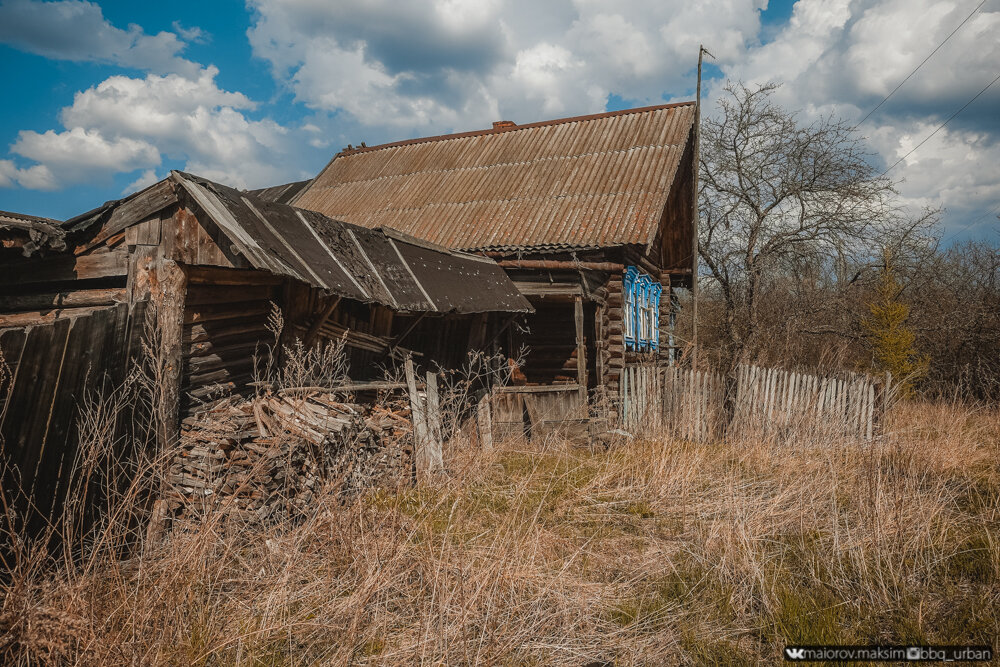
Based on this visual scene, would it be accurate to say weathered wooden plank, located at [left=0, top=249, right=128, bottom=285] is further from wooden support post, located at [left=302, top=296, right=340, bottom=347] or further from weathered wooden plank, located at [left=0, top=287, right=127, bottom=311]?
wooden support post, located at [left=302, top=296, right=340, bottom=347]

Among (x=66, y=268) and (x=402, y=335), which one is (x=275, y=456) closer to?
(x=66, y=268)

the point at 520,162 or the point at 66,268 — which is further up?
the point at 520,162

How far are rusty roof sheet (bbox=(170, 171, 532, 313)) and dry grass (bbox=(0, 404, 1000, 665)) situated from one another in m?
2.19

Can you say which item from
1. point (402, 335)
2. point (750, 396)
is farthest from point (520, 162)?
point (750, 396)

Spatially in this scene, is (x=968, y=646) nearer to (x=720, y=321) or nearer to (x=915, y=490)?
(x=915, y=490)

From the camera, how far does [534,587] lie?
359cm

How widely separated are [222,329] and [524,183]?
8.27 metres

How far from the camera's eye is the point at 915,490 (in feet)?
15.1

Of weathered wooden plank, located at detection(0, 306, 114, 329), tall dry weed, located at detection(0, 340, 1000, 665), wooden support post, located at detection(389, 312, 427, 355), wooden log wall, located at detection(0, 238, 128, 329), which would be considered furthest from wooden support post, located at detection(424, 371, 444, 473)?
weathered wooden plank, located at detection(0, 306, 114, 329)

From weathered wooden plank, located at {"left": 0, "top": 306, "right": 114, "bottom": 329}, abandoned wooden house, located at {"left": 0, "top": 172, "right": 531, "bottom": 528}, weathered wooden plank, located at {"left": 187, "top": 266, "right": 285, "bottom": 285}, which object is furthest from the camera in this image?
weathered wooden plank, located at {"left": 0, "top": 306, "right": 114, "bottom": 329}

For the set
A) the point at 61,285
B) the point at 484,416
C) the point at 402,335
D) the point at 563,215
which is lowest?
the point at 484,416

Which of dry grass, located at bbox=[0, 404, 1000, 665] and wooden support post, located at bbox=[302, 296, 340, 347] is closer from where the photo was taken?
dry grass, located at bbox=[0, 404, 1000, 665]

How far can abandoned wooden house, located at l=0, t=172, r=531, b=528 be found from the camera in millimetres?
4164

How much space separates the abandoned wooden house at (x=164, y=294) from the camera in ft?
13.7
